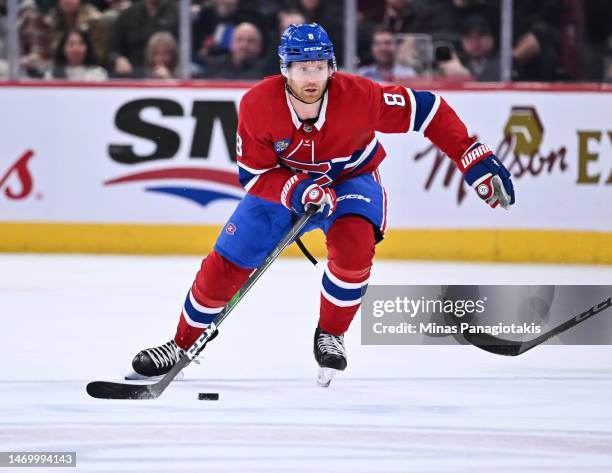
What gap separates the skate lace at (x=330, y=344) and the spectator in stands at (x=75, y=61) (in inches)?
155

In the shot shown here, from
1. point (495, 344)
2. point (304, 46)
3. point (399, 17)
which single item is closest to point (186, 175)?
point (399, 17)

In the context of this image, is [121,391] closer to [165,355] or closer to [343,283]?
[165,355]

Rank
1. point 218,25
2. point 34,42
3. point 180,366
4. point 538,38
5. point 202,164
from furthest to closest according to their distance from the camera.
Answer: point 34,42 < point 218,25 < point 202,164 < point 538,38 < point 180,366

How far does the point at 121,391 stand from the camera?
3.91 metres

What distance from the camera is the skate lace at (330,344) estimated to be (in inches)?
162

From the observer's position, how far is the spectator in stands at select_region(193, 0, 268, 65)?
763 centimetres

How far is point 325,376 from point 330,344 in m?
0.10

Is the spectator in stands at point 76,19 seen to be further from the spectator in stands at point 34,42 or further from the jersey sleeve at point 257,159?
the jersey sleeve at point 257,159

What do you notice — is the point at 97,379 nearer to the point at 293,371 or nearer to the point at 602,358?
the point at 293,371

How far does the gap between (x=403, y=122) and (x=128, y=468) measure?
1573 millimetres

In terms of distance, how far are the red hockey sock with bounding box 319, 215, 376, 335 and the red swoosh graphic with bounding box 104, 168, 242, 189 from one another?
3403 millimetres

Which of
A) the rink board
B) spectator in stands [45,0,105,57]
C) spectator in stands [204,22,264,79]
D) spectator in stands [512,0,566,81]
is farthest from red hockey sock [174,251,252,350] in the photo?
spectator in stands [45,0,105,57]

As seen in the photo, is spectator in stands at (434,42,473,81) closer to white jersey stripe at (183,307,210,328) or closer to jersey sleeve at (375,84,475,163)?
jersey sleeve at (375,84,475,163)

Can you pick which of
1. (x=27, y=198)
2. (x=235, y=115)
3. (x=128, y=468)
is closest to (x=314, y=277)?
(x=235, y=115)
